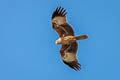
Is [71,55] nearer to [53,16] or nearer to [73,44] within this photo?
[73,44]

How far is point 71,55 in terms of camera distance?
21.8 metres

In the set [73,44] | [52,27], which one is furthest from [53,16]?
[73,44]

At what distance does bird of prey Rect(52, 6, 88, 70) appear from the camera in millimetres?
20469

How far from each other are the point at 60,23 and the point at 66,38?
1.05m

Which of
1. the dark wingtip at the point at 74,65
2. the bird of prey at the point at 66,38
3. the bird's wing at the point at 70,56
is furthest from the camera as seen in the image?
the dark wingtip at the point at 74,65

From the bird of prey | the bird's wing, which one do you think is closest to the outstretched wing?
the bird of prey

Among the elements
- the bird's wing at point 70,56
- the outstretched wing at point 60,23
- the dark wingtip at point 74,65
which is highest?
the outstretched wing at point 60,23

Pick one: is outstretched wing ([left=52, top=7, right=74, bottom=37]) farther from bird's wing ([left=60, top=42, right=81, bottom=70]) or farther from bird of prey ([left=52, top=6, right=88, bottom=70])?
bird's wing ([left=60, top=42, right=81, bottom=70])

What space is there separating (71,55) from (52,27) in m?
2.33

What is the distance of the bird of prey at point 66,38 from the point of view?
20469 millimetres

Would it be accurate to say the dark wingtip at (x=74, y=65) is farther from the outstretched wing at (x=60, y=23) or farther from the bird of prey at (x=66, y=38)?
the outstretched wing at (x=60, y=23)

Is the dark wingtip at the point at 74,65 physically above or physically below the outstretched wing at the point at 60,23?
below

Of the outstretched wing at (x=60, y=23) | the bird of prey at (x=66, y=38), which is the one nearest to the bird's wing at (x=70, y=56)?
the bird of prey at (x=66, y=38)

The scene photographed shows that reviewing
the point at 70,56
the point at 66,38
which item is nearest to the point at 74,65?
the point at 70,56
